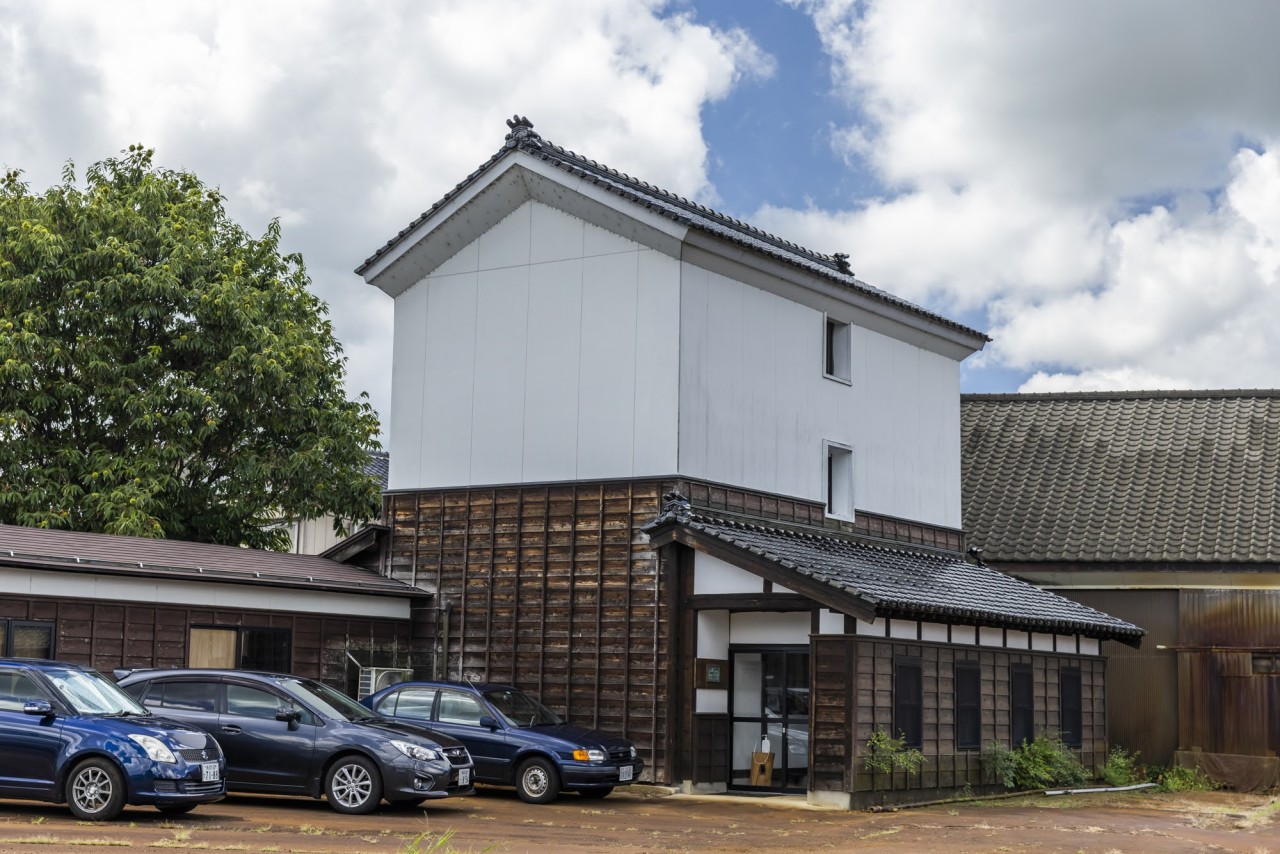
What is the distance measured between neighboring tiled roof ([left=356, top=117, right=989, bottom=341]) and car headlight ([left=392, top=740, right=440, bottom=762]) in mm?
9017

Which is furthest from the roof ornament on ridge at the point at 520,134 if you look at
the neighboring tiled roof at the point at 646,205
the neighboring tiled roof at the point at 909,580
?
the neighboring tiled roof at the point at 909,580

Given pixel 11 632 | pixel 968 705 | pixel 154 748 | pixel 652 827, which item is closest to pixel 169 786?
pixel 154 748

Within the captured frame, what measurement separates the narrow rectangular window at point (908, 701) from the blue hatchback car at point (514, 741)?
3.71 m

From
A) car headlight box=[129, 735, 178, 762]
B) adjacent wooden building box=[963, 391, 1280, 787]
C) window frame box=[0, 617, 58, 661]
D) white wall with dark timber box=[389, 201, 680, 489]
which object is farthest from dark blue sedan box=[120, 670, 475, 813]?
adjacent wooden building box=[963, 391, 1280, 787]

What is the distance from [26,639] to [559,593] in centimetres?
765

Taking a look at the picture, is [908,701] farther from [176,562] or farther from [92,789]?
[92,789]

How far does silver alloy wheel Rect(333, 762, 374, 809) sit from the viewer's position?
16734 mm

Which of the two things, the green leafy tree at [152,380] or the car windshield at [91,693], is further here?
the green leafy tree at [152,380]

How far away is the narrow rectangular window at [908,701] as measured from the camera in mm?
21219

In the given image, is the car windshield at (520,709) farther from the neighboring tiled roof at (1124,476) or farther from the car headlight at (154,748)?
the neighboring tiled roof at (1124,476)

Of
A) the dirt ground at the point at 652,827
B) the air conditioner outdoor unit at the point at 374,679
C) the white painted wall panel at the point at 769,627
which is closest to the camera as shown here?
the dirt ground at the point at 652,827

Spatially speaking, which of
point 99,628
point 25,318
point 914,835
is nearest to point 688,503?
point 914,835

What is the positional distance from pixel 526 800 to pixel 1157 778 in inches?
525

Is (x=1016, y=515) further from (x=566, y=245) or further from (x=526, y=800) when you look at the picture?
(x=526, y=800)
